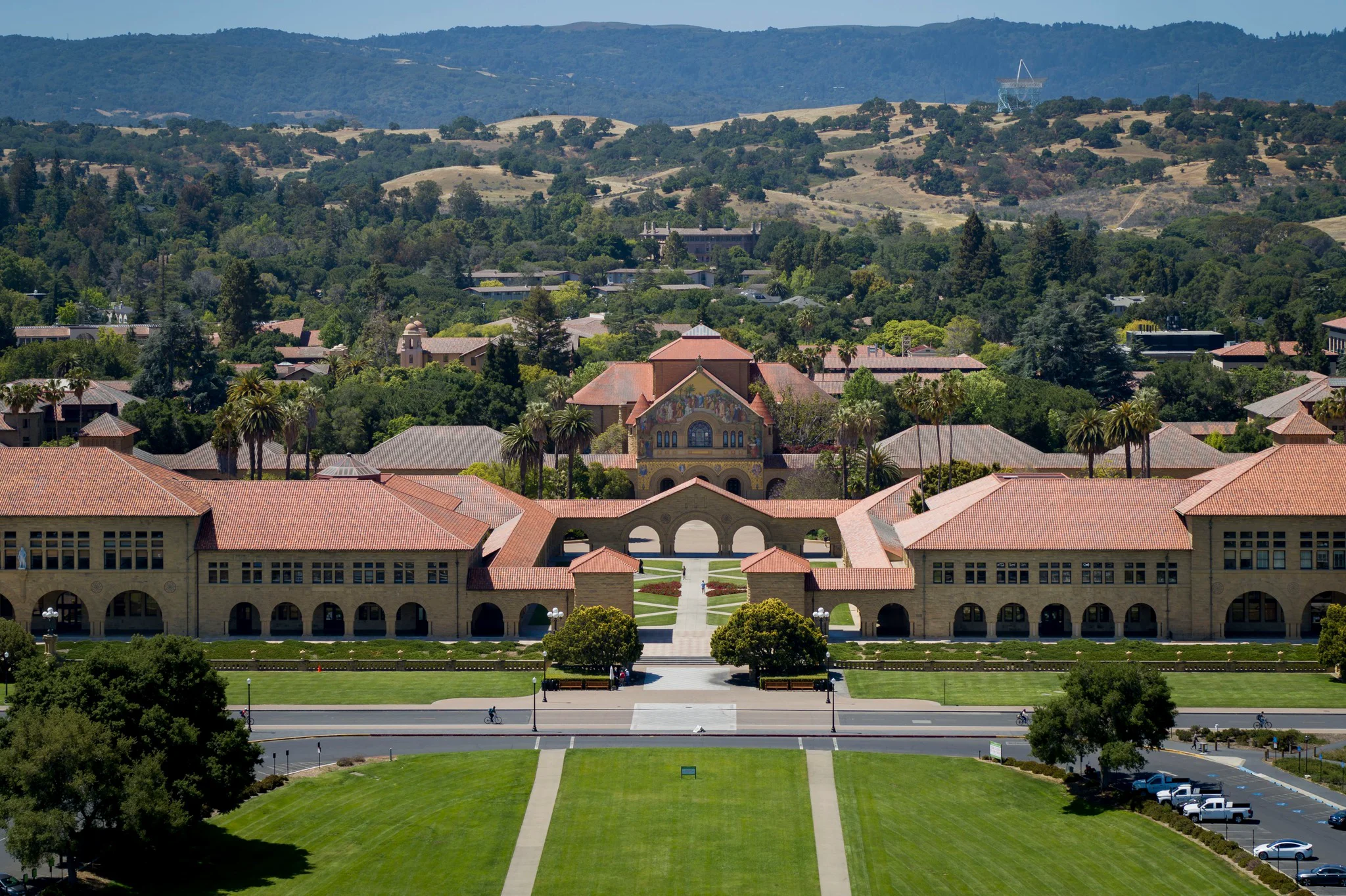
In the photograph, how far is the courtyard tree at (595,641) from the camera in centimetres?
9700

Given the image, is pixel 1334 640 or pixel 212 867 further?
pixel 1334 640

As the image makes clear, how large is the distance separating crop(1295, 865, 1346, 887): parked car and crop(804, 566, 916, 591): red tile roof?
4096 cm

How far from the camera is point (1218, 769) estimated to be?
3204 inches

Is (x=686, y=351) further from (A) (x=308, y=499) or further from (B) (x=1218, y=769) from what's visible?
(B) (x=1218, y=769)

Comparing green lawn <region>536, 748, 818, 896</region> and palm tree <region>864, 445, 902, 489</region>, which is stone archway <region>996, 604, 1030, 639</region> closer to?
green lawn <region>536, 748, 818, 896</region>

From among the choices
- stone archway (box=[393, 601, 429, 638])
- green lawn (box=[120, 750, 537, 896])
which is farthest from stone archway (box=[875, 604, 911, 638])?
green lawn (box=[120, 750, 537, 896])

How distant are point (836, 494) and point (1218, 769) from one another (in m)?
62.5

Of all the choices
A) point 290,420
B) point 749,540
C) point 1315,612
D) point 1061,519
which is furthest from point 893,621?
point 290,420

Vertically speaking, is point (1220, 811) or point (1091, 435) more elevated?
point (1091, 435)

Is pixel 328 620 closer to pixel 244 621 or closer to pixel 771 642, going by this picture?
pixel 244 621

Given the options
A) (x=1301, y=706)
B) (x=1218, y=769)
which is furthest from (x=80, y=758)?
(x=1301, y=706)

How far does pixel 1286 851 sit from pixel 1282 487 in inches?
1648

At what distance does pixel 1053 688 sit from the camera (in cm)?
9531

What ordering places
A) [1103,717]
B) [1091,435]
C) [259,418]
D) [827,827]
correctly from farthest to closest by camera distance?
1. [1091,435]
2. [259,418]
3. [1103,717]
4. [827,827]
